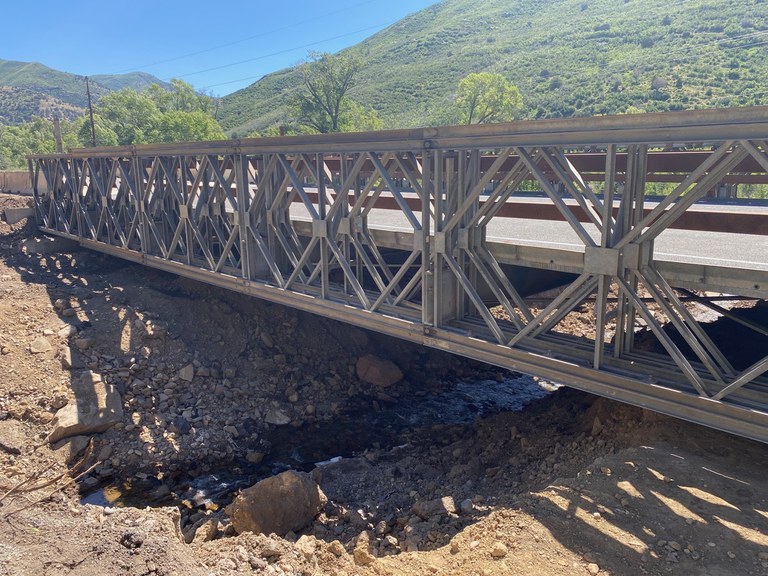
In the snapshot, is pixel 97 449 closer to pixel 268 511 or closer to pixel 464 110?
pixel 268 511

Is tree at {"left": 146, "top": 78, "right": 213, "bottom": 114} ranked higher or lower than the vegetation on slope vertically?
higher

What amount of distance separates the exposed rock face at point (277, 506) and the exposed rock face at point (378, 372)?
18.9ft

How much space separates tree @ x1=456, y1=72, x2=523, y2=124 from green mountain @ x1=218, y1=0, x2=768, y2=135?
11.8 metres

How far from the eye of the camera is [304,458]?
12391mm

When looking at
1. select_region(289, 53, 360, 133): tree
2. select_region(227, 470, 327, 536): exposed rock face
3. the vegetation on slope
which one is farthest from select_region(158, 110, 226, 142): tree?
select_region(227, 470, 327, 536): exposed rock face

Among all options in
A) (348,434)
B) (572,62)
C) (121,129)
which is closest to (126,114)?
(121,129)

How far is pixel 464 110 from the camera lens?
55844mm

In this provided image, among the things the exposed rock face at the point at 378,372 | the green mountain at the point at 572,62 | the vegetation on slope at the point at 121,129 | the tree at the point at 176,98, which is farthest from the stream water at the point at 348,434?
the tree at the point at 176,98

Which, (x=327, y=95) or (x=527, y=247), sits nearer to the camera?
(x=527, y=247)

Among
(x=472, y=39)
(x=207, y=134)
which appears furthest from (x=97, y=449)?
(x=472, y=39)

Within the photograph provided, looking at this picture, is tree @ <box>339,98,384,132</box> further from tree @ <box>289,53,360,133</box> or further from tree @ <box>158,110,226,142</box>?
tree @ <box>158,110,226,142</box>

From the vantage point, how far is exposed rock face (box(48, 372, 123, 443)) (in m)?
12.2

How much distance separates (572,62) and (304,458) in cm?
9791

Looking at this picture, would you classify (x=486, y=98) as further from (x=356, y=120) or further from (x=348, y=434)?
(x=348, y=434)
